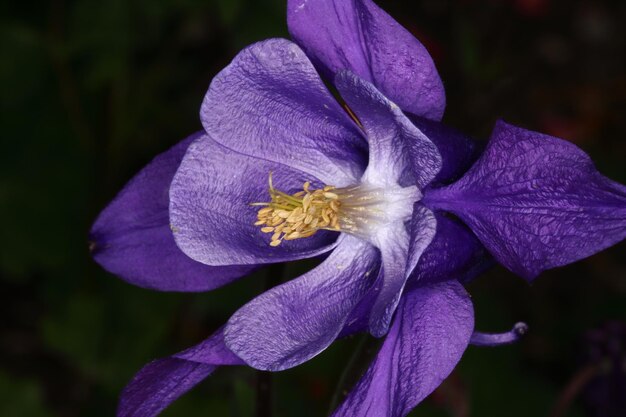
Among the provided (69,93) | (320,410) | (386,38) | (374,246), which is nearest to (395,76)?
(386,38)

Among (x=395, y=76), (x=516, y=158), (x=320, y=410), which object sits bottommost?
(x=320, y=410)

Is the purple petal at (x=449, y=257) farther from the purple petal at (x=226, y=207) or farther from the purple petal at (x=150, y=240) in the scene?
the purple petal at (x=150, y=240)

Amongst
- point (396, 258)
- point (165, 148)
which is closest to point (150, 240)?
point (396, 258)

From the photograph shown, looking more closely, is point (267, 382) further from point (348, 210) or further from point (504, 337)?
point (504, 337)

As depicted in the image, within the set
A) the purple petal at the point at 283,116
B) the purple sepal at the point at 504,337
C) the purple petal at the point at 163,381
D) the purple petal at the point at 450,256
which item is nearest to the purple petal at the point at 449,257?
the purple petal at the point at 450,256

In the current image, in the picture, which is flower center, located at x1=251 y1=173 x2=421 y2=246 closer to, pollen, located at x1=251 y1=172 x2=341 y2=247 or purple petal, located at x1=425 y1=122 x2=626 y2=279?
pollen, located at x1=251 y1=172 x2=341 y2=247

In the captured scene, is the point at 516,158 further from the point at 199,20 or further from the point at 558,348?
the point at 199,20
